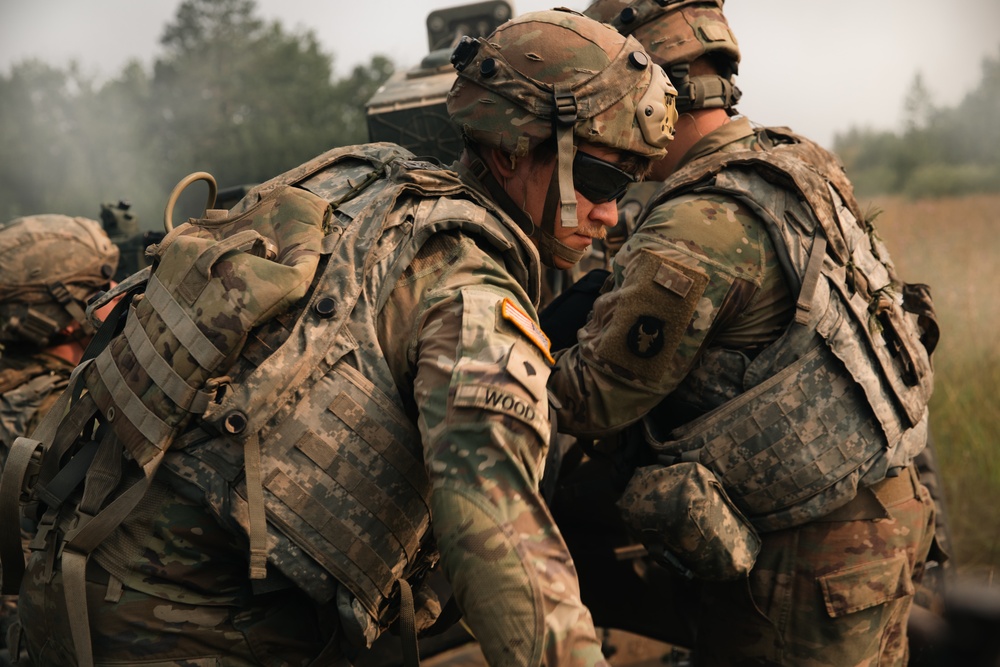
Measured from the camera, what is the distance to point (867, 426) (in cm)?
307

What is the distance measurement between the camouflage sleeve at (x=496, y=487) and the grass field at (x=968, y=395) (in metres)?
2.73

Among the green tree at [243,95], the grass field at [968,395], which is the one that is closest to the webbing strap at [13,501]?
the grass field at [968,395]

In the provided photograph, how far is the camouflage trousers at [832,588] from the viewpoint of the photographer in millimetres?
3105

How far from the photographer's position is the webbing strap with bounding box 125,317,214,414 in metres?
2.09

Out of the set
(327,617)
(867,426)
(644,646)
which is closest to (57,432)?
(327,617)

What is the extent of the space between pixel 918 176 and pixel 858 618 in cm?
2292

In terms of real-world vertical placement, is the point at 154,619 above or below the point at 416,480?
below

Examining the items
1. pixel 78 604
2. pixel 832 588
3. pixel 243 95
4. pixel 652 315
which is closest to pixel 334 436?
pixel 78 604

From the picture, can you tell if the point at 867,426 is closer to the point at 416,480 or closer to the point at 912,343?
the point at 912,343

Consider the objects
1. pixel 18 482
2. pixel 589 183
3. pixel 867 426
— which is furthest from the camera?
pixel 867 426

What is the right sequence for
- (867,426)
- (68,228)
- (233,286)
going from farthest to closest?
(68,228)
(867,426)
(233,286)

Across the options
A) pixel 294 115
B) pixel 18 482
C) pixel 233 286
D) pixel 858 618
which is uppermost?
pixel 233 286

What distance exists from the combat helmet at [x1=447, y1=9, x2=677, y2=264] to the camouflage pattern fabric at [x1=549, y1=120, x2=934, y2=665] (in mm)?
415

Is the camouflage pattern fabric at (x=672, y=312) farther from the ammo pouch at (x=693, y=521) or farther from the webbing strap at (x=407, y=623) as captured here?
the webbing strap at (x=407, y=623)
